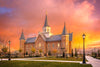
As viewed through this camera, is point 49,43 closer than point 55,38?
No

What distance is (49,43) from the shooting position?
62719mm

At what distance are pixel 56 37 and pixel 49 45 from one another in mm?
5146

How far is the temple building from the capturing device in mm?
54906

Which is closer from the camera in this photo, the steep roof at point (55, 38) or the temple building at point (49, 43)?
the temple building at point (49, 43)

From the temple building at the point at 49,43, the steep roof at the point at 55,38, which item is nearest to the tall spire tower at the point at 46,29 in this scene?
the temple building at the point at 49,43

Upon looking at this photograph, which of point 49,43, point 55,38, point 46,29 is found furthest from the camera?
point 46,29

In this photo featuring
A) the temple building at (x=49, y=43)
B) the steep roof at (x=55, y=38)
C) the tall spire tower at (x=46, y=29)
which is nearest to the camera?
the temple building at (x=49, y=43)

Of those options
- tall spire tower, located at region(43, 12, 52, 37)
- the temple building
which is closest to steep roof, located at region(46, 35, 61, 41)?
the temple building

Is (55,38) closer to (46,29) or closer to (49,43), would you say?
(49,43)


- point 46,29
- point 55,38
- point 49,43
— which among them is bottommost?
point 49,43

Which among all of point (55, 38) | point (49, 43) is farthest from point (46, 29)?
point (55, 38)

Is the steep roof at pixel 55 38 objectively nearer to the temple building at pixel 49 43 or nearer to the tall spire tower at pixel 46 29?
the temple building at pixel 49 43

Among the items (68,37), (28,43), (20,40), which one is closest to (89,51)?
(68,37)

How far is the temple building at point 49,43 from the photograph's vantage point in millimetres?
54906
